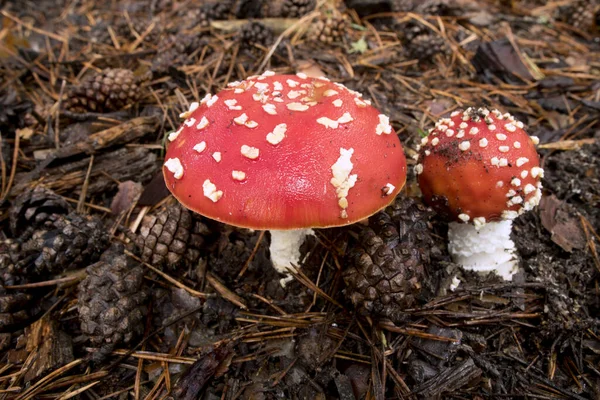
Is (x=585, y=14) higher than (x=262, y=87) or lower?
lower

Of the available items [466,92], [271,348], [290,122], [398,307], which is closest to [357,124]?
[290,122]

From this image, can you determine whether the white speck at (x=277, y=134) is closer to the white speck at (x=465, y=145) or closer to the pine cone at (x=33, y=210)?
the white speck at (x=465, y=145)

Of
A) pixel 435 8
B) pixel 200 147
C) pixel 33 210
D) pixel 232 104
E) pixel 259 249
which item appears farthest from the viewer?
pixel 435 8

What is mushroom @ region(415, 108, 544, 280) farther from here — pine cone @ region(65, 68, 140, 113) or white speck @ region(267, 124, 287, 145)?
pine cone @ region(65, 68, 140, 113)

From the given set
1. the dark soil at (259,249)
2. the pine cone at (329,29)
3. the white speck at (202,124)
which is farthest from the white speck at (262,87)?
the pine cone at (329,29)

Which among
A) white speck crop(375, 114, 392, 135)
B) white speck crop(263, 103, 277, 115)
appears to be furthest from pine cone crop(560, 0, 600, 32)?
white speck crop(263, 103, 277, 115)

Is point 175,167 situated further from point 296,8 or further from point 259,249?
point 296,8

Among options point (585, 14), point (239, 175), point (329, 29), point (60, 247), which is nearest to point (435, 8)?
point (329, 29)
